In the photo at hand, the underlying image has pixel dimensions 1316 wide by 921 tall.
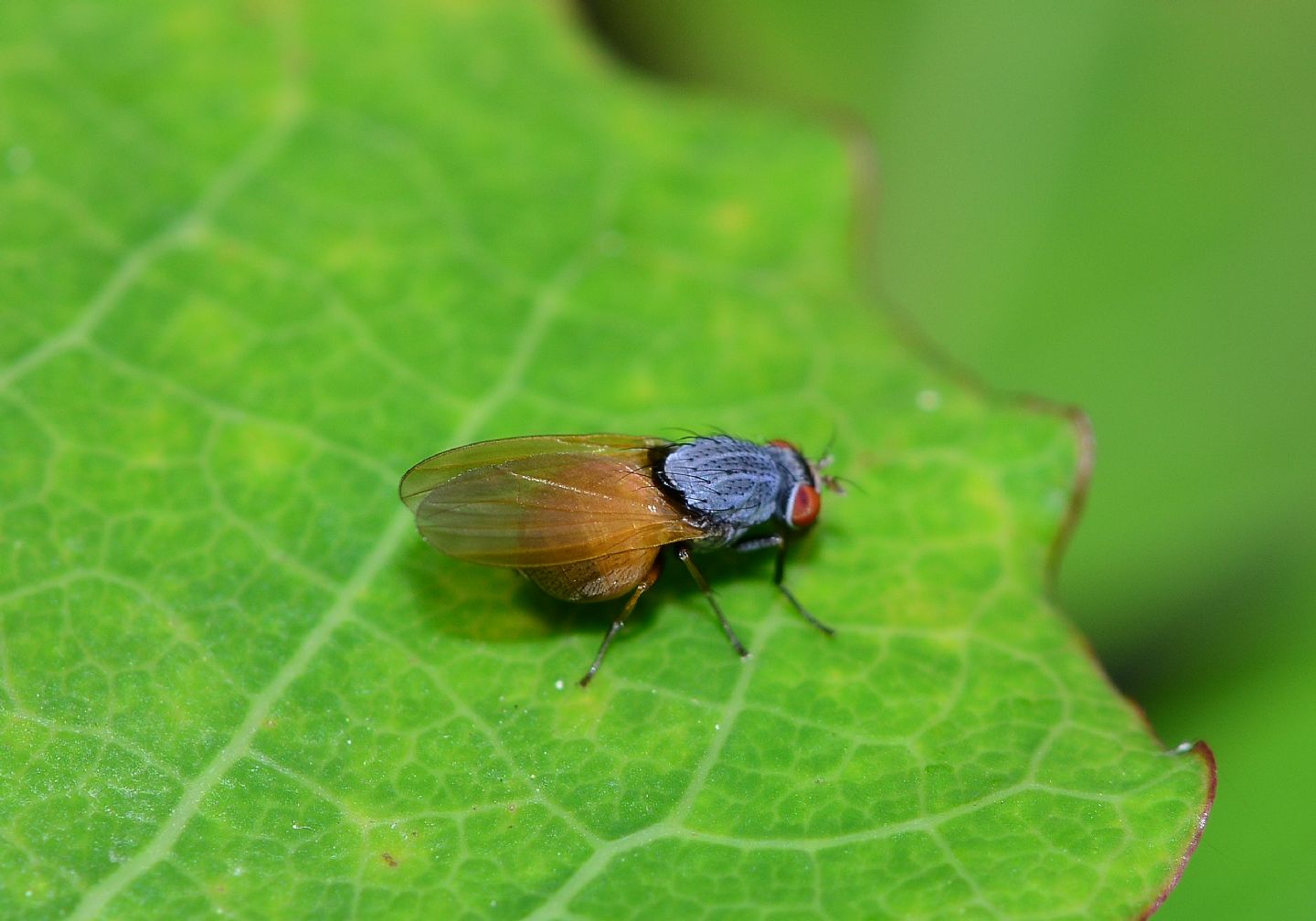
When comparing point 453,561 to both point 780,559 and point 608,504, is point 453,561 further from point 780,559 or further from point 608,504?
point 780,559

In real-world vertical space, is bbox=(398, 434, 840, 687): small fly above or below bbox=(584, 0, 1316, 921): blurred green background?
below

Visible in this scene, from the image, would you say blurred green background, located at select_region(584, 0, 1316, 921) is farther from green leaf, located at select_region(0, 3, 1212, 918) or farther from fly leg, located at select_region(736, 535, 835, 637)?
fly leg, located at select_region(736, 535, 835, 637)

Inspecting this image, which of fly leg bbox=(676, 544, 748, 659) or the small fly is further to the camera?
fly leg bbox=(676, 544, 748, 659)

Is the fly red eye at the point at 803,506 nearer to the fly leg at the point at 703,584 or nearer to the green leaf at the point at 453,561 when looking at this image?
the green leaf at the point at 453,561

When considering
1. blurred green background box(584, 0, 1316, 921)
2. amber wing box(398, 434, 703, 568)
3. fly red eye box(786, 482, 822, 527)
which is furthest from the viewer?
blurred green background box(584, 0, 1316, 921)

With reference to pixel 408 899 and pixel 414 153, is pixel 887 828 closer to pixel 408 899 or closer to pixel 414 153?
pixel 408 899

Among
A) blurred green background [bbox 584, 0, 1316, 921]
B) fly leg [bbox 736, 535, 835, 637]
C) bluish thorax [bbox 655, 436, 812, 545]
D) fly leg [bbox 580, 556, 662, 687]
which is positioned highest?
blurred green background [bbox 584, 0, 1316, 921]

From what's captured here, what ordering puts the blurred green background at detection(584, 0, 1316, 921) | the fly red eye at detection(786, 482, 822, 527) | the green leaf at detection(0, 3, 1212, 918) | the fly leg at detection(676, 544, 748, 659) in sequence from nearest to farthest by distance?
the green leaf at detection(0, 3, 1212, 918)
the fly leg at detection(676, 544, 748, 659)
the fly red eye at detection(786, 482, 822, 527)
the blurred green background at detection(584, 0, 1316, 921)

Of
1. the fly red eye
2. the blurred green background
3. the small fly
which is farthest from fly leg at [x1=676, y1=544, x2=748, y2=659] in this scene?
the blurred green background

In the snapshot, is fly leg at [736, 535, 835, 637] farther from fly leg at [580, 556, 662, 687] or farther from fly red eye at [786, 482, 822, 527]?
fly leg at [580, 556, 662, 687]
